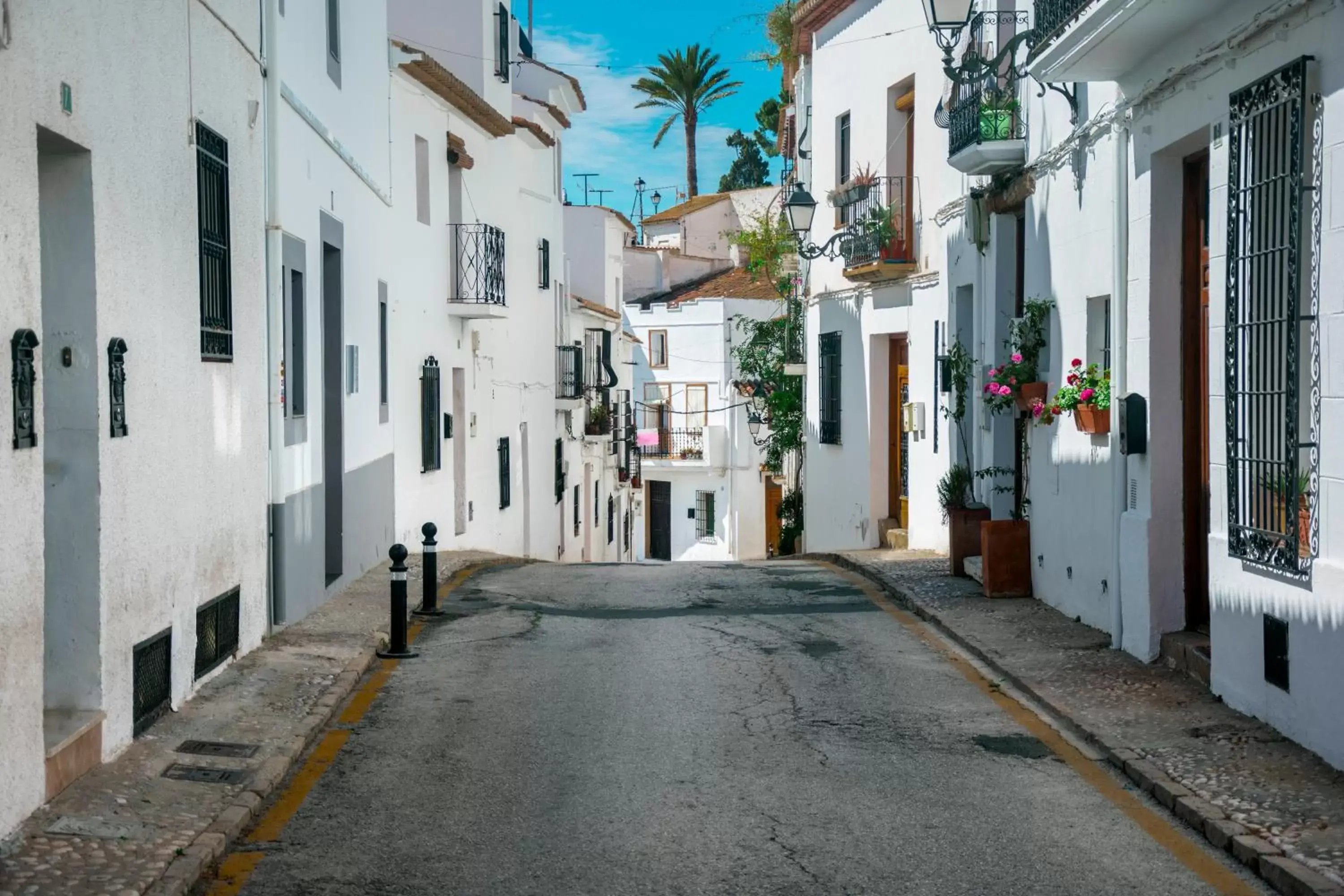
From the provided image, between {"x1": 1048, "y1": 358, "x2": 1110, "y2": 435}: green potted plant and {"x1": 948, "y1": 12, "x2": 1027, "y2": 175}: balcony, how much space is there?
3044mm

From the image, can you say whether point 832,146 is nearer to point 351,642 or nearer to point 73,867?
point 351,642

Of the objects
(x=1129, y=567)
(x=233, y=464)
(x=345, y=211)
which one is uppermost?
(x=345, y=211)

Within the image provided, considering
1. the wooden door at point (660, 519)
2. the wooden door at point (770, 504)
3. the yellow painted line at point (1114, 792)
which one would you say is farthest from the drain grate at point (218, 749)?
the wooden door at point (660, 519)

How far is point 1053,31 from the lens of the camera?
10.5 meters

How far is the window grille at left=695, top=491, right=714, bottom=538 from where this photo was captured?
170ft

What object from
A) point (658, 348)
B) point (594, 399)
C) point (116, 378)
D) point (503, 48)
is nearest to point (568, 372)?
point (594, 399)

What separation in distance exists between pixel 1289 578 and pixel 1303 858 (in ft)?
7.73

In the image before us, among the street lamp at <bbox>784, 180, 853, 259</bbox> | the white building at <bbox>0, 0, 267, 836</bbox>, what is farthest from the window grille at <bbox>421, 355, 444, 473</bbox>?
the white building at <bbox>0, 0, 267, 836</bbox>

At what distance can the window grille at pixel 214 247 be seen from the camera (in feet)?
32.3

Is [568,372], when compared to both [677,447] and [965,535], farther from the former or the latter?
[965,535]

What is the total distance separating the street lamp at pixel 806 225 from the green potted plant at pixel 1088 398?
8.76 metres

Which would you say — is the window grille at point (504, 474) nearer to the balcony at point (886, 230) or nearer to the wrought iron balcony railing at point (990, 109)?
the balcony at point (886, 230)

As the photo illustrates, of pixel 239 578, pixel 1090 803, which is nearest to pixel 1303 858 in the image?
Result: pixel 1090 803

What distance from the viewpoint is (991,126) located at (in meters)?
14.4
